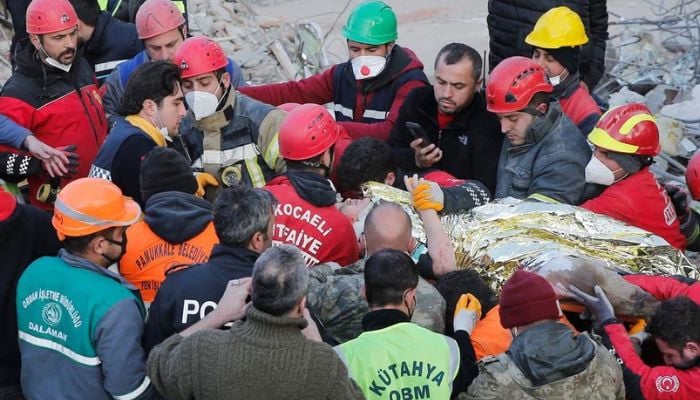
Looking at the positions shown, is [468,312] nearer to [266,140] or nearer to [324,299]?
[324,299]

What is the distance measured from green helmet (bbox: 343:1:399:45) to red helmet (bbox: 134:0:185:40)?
4.17ft

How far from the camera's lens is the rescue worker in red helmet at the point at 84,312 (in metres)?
5.04

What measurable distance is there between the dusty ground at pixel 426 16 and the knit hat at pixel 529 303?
1017 centimetres

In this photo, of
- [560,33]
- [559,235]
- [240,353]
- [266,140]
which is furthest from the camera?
[560,33]

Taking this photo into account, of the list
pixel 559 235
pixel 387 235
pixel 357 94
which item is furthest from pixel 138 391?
pixel 357 94

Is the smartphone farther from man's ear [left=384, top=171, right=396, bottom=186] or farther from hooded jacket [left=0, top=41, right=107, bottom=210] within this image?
hooded jacket [left=0, top=41, right=107, bottom=210]

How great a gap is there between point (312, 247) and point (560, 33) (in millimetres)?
2740

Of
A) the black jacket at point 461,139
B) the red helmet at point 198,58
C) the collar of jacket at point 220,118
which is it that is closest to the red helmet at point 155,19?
the red helmet at point 198,58

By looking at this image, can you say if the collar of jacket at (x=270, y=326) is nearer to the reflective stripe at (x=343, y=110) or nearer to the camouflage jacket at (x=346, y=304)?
the camouflage jacket at (x=346, y=304)

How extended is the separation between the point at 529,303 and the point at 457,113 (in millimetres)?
2480

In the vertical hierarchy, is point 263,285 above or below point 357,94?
above

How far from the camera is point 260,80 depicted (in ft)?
39.2

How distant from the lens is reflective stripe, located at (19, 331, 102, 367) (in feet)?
16.7

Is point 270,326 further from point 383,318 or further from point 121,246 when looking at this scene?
point 121,246
